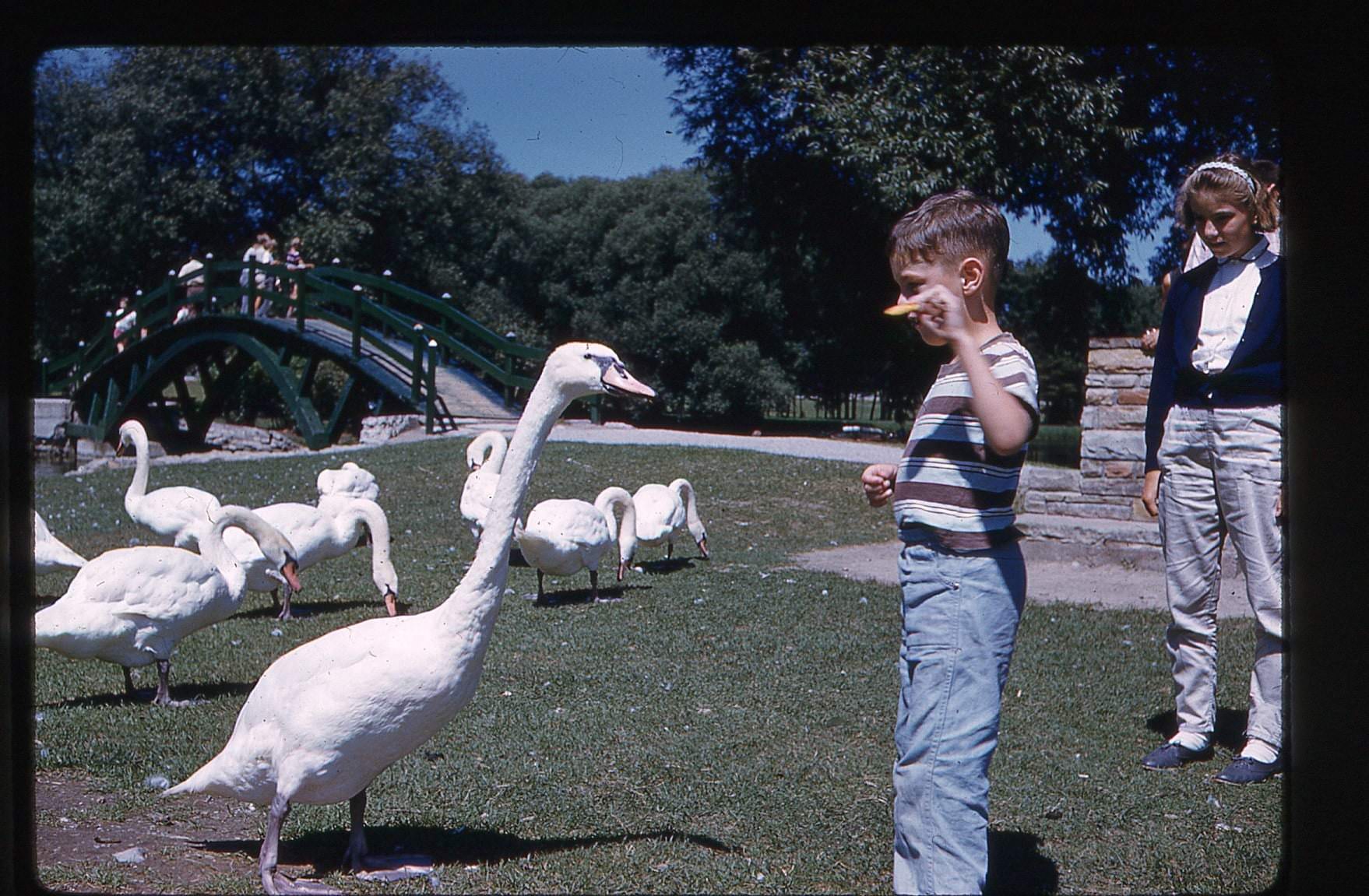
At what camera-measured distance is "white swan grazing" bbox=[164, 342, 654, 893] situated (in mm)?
3504

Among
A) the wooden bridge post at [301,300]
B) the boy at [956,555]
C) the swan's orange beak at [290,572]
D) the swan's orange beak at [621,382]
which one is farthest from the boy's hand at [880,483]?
the wooden bridge post at [301,300]

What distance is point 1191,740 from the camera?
502cm

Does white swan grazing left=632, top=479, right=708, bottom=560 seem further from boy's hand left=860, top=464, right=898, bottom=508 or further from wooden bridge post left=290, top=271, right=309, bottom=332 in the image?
wooden bridge post left=290, top=271, right=309, bottom=332

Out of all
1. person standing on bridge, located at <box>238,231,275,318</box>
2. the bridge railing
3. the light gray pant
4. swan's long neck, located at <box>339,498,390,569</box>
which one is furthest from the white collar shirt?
person standing on bridge, located at <box>238,231,275,318</box>

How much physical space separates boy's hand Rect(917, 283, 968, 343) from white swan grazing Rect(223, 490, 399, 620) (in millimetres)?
5212

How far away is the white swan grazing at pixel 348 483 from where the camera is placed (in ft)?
35.8

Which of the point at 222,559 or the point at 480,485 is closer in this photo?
the point at 222,559

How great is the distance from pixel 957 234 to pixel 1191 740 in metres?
2.93

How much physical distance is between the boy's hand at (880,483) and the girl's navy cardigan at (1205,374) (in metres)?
1.98

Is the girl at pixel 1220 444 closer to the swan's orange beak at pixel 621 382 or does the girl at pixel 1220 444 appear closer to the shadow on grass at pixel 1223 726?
the shadow on grass at pixel 1223 726

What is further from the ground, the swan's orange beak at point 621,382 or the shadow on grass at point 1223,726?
the swan's orange beak at point 621,382

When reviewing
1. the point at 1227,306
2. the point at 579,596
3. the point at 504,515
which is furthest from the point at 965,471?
the point at 579,596

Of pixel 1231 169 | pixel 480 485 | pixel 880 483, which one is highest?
pixel 1231 169

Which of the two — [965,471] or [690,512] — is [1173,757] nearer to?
[965,471]
